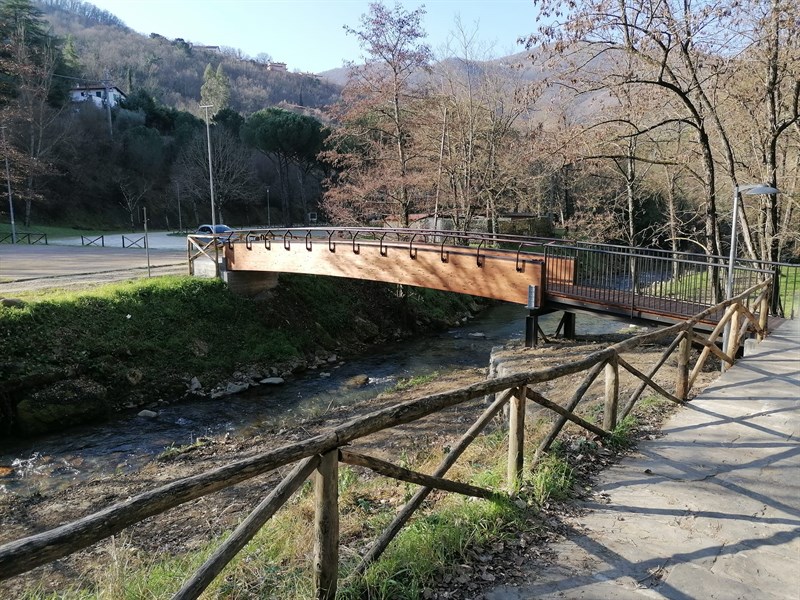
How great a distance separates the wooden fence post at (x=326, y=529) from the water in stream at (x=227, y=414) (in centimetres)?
870

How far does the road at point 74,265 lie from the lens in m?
18.8

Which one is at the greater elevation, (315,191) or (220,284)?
(315,191)

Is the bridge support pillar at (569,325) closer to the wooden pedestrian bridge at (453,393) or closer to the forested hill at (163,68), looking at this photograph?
the wooden pedestrian bridge at (453,393)

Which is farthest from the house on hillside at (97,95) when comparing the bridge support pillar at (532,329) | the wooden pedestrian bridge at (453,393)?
the bridge support pillar at (532,329)

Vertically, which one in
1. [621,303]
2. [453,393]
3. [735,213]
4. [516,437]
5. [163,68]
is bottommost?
[516,437]

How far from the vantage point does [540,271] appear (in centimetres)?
1327

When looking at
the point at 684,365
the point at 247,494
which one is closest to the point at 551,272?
the point at 684,365

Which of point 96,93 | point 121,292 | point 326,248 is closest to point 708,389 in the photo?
point 326,248

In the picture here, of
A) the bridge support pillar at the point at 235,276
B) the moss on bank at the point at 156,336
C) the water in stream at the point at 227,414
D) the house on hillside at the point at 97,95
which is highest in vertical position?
the house on hillside at the point at 97,95

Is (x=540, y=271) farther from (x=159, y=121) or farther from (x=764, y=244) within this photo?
(x=159, y=121)

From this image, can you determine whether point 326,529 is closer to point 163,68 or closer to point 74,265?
point 74,265

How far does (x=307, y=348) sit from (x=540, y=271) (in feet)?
31.4

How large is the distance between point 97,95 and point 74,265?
46.0m

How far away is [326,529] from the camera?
3.22m
